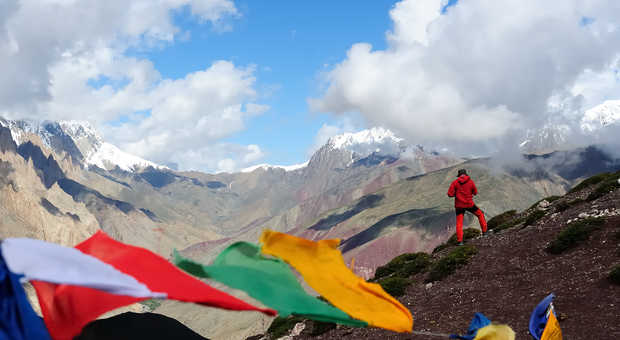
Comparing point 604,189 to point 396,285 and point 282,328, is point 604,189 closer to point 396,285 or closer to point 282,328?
point 396,285

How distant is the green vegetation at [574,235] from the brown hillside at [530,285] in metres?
0.19

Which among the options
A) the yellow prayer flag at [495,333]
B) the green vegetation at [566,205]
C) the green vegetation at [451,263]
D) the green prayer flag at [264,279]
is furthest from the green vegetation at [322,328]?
the green prayer flag at [264,279]

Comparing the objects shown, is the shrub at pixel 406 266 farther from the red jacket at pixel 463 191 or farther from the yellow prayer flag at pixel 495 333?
the yellow prayer flag at pixel 495 333

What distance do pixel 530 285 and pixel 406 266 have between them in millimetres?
9064

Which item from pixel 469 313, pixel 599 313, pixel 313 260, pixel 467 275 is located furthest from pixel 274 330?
pixel 313 260

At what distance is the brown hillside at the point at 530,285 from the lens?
41.1 ft

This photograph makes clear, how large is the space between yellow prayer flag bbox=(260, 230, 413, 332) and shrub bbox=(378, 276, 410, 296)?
14975 mm

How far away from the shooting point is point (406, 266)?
24.3 m

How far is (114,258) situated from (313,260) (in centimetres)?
254

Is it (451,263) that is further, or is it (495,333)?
(451,263)

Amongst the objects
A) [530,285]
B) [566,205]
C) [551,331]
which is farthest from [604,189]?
[551,331]

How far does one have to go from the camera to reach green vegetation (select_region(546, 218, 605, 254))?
1720 cm

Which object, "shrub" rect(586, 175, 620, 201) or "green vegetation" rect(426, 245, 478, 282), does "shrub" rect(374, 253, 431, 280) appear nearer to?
"green vegetation" rect(426, 245, 478, 282)

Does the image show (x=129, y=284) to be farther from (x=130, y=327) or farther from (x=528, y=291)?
(x=528, y=291)
